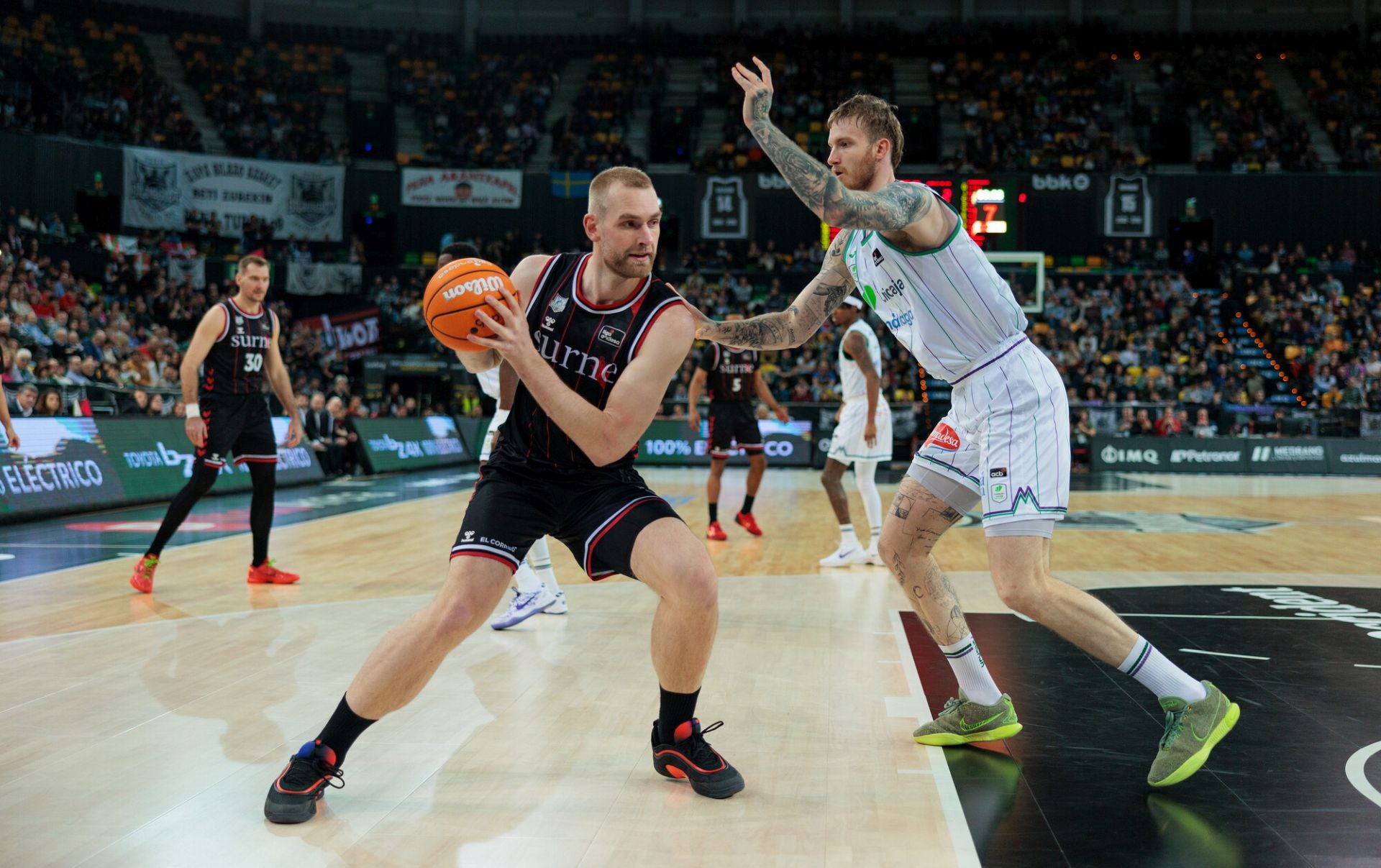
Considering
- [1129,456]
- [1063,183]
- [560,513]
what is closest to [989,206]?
[1129,456]

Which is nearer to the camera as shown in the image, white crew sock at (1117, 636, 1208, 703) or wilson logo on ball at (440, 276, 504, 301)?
wilson logo on ball at (440, 276, 504, 301)

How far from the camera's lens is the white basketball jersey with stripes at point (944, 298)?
366cm

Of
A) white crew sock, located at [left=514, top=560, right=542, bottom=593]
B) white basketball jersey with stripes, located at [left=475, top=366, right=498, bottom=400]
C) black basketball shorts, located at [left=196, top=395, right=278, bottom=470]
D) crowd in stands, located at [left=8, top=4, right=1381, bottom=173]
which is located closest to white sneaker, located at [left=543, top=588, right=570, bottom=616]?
white crew sock, located at [left=514, top=560, right=542, bottom=593]

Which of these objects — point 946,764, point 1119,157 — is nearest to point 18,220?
point 946,764

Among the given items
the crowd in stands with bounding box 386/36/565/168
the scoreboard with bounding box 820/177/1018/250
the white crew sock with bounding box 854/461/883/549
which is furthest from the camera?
the crowd in stands with bounding box 386/36/565/168

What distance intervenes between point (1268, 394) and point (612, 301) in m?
27.3

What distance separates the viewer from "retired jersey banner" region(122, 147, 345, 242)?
2758cm

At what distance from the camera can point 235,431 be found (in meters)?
7.38

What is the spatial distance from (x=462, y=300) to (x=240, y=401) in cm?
497

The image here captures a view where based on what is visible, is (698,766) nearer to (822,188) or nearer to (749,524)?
(822,188)

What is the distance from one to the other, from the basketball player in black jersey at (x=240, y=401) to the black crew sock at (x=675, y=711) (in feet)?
15.0

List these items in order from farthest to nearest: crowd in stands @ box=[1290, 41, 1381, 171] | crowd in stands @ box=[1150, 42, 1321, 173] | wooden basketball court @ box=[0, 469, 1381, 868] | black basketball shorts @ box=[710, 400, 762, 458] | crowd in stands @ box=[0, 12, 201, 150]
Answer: crowd in stands @ box=[1150, 42, 1321, 173]
crowd in stands @ box=[1290, 41, 1381, 171]
crowd in stands @ box=[0, 12, 201, 150]
black basketball shorts @ box=[710, 400, 762, 458]
wooden basketball court @ box=[0, 469, 1381, 868]

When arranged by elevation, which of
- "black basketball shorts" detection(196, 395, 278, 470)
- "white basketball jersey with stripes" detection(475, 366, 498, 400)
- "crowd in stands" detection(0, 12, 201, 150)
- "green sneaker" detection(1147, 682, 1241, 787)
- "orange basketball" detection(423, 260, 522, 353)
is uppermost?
"crowd in stands" detection(0, 12, 201, 150)

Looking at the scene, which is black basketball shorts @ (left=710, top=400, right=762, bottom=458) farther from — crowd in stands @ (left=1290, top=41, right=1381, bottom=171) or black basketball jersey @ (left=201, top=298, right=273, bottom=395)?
crowd in stands @ (left=1290, top=41, right=1381, bottom=171)
